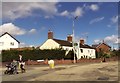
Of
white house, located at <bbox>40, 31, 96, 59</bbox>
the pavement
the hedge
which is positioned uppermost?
white house, located at <bbox>40, 31, 96, 59</bbox>

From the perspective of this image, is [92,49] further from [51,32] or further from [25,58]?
[25,58]

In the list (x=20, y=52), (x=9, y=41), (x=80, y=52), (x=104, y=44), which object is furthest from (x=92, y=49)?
(x=20, y=52)

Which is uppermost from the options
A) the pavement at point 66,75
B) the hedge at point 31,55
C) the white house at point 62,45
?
the white house at point 62,45

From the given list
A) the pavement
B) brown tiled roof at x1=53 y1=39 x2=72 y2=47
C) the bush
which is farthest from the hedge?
the pavement

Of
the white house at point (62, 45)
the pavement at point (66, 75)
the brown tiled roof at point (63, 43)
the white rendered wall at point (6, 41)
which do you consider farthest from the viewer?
the white rendered wall at point (6, 41)

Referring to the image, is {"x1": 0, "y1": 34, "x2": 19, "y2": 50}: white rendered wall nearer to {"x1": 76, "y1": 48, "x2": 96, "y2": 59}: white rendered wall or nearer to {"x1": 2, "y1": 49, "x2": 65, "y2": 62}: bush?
{"x1": 76, "y1": 48, "x2": 96, "y2": 59}: white rendered wall

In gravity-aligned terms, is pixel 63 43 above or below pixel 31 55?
above

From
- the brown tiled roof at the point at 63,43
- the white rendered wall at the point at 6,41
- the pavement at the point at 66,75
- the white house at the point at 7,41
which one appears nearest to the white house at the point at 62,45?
the brown tiled roof at the point at 63,43

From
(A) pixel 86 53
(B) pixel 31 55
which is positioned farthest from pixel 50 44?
(B) pixel 31 55

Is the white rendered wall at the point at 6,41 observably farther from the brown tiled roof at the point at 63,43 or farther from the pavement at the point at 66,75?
the pavement at the point at 66,75

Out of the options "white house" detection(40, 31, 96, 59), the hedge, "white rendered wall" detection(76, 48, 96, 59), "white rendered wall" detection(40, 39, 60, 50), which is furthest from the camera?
"white rendered wall" detection(76, 48, 96, 59)

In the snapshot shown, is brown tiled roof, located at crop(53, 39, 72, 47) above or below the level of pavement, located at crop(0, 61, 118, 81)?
above

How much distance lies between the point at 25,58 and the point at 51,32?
17.2 metres

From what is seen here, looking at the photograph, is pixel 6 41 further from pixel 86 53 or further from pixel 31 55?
pixel 31 55
